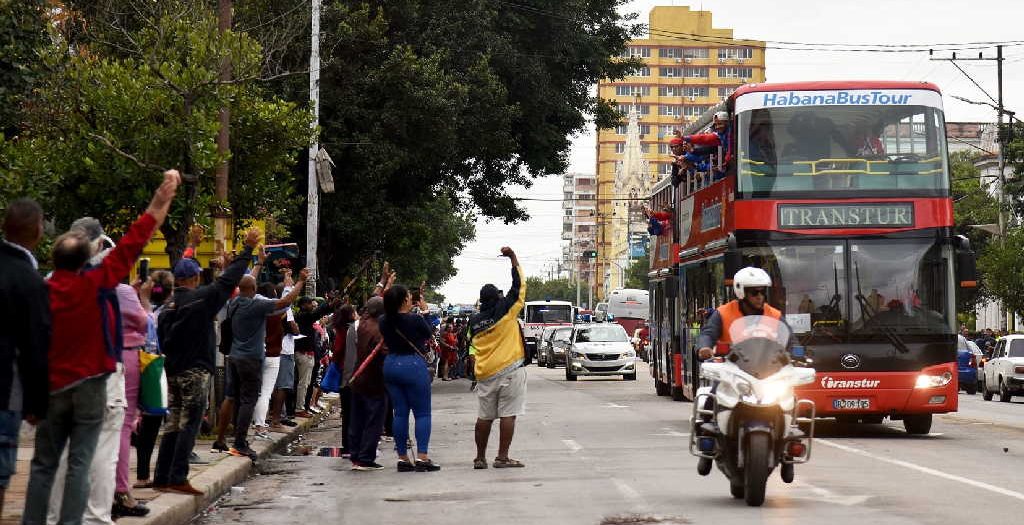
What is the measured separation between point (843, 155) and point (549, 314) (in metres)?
59.0

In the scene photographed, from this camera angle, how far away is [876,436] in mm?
20594

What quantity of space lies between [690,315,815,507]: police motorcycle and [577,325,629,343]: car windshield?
3527cm

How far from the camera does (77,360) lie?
8383 millimetres

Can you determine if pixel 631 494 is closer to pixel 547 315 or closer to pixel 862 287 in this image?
pixel 862 287

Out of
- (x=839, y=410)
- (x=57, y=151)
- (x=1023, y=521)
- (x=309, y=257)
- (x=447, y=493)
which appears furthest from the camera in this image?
(x=309, y=257)

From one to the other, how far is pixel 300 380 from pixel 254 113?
4.09m

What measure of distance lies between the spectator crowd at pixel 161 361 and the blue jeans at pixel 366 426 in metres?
0.02

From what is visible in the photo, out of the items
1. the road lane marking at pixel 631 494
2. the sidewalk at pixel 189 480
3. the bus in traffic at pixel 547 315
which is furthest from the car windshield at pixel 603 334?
the road lane marking at pixel 631 494

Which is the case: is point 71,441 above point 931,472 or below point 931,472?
above

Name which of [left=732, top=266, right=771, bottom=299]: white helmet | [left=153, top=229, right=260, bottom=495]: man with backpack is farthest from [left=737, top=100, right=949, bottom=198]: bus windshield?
[left=153, top=229, right=260, bottom=495]: man with backpack

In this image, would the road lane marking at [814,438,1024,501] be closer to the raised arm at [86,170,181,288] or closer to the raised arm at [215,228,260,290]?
the raised arm at [215,228,260,290]

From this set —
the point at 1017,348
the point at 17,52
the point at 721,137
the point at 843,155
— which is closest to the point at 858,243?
the point at 843,155

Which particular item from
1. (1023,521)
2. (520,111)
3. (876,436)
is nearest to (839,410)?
(876,436)

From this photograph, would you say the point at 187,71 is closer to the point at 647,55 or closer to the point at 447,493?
the point at 447,493
